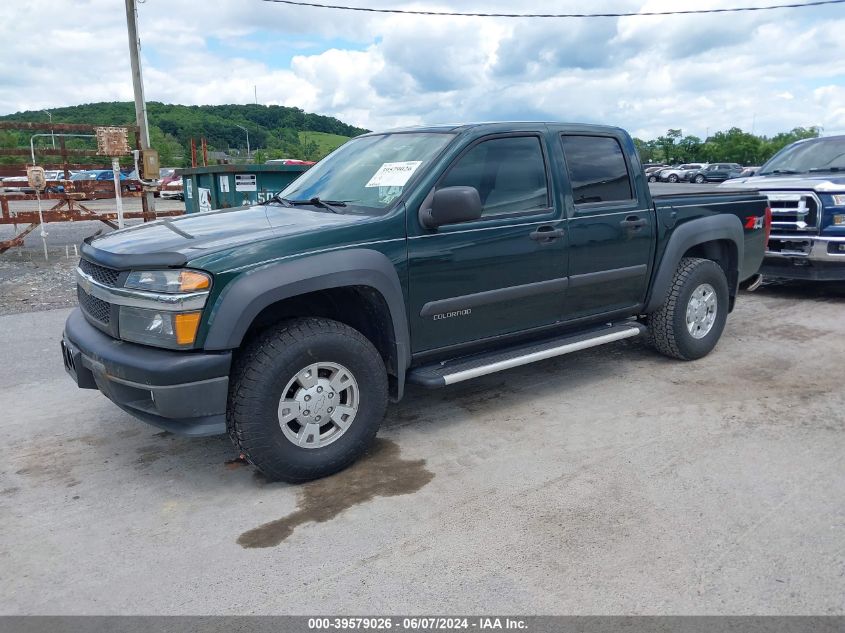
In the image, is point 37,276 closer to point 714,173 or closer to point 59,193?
point 59,193

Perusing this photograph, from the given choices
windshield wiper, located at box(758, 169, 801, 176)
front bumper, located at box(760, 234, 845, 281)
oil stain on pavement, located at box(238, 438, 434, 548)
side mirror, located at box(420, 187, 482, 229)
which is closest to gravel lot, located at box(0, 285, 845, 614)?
oil stain on pavement, located at box(238, 438, 434, 548)

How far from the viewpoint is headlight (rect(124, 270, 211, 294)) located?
3.29 m

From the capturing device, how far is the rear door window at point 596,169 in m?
4.83

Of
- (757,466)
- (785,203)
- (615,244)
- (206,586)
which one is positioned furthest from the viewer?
(785,203)

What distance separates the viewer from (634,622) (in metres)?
2.55

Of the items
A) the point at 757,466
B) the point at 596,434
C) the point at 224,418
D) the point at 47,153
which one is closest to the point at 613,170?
the point at 596,434

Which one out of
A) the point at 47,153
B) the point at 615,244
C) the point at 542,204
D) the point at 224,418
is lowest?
the point at 224,418

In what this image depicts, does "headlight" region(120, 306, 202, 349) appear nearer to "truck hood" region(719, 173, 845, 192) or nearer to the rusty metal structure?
"truck hood" region(719, 173, 845, 192)

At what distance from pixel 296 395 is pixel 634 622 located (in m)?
1.91


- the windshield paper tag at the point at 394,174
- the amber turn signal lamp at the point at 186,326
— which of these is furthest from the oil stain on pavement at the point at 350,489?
the windshield paper tag at the point at 394,174

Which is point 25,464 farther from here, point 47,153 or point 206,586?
point 47,153

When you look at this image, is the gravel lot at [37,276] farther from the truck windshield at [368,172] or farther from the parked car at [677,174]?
the parked car at [677,174]

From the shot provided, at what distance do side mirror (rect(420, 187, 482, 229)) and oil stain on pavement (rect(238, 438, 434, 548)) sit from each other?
1.38 metres

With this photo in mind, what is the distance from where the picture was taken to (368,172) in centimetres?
448
